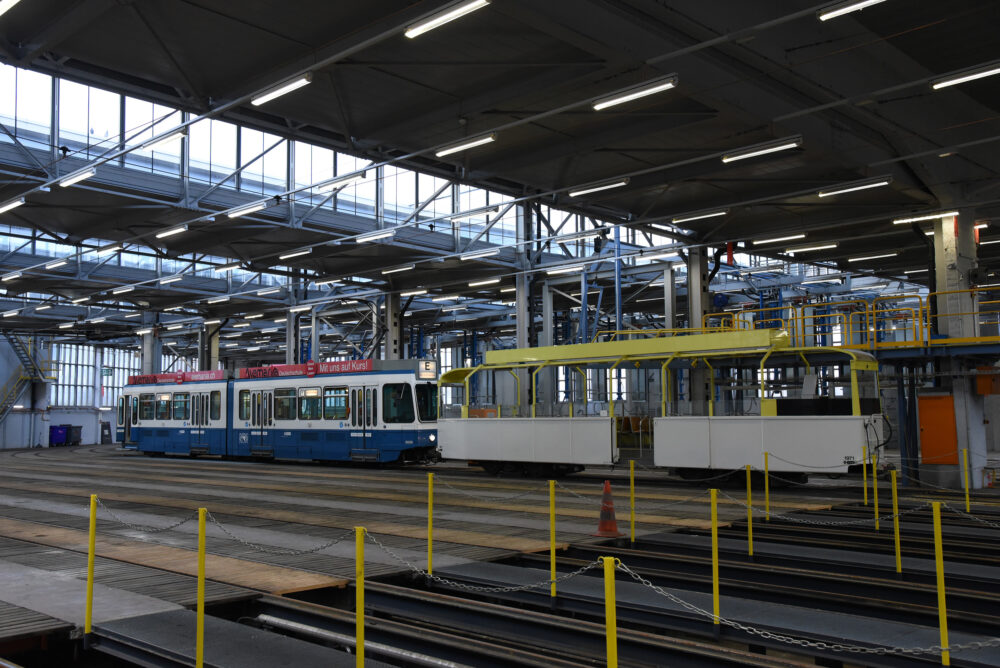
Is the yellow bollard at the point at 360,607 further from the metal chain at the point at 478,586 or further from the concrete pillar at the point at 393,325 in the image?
the concrete pillar at the point at 393,325

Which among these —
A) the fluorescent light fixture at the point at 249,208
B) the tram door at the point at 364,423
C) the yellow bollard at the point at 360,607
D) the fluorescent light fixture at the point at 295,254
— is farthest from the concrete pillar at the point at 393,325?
the yellow bollard at the point at 360,607

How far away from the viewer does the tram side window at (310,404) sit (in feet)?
103

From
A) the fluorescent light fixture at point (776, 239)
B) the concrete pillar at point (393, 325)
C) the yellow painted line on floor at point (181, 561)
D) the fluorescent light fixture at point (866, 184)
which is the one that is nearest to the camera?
the yellow painted line on floor at point (181, 561)

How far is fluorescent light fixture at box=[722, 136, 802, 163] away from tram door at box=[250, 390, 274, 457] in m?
20.0

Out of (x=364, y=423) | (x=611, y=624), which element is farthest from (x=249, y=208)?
(x=611, y=624)

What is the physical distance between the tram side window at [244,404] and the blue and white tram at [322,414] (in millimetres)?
15

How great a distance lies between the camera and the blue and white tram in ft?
95.8

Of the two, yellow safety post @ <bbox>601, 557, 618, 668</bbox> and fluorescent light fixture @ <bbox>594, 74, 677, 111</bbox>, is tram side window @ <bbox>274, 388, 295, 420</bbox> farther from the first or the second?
yellow safety post @ <bbox>601, 557, 618, 668</bbox>

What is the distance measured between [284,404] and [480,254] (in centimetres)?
907

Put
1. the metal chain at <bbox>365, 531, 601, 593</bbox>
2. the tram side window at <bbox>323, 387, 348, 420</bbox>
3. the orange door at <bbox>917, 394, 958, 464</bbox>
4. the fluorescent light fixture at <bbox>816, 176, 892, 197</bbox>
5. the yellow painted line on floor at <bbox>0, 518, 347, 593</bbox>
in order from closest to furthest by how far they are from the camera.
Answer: the metal chain at <bbox>365, 531, 601, 593</bbox> → the yellow painted line on floor at <bbox>0, 518, 347, 593</bbox> → the orange door at <bbox>917, 394, 958, 464</bbox> → the fluorescent light fixture at <bbox>816, 176, 892, 197</bbox> → the tram side window at <bbox>323, 387, 348, 420</bbox>

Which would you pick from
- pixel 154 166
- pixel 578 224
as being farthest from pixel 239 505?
pixel 578 224

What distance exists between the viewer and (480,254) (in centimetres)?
3250

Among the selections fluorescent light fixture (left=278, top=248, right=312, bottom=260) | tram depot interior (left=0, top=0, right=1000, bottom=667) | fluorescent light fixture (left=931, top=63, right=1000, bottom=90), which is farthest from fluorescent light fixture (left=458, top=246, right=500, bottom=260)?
fluorescent light fixture (left=931, top=63, right=1000, bottom=90)

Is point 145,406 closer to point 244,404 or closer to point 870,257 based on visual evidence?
point 244,404
